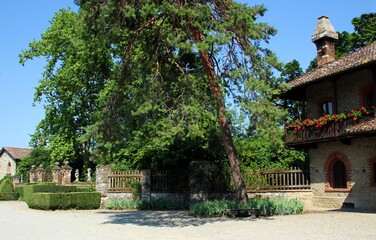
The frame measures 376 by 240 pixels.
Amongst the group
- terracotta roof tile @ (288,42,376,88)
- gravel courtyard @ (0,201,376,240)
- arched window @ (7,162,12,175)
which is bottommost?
gravel courtyard @ (0,201,376,240)

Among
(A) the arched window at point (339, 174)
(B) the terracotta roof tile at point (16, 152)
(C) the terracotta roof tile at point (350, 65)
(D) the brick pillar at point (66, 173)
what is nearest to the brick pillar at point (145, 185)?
(C) the terracotta roof tile at point (350, 65)

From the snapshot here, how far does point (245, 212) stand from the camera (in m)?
16.1

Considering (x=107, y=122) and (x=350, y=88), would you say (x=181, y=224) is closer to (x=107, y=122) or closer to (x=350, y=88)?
(x=107, y=122)

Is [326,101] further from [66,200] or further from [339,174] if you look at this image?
[66,200]

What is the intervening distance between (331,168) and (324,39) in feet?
28.3

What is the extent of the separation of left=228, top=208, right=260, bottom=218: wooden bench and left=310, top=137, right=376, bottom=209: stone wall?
6938 mm

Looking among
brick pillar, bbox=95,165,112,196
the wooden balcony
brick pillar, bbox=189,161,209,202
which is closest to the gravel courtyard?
the wooden balcony

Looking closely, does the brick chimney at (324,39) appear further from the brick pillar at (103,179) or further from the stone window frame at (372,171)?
the brick pillar at (103,179)

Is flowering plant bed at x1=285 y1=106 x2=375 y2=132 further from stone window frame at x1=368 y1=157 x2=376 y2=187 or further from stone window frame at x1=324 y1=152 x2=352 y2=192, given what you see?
stone window frame at x1=368 y1=157 x2=376 y2=187

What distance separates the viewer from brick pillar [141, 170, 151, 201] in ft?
75.4

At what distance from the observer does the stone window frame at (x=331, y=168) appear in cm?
2084

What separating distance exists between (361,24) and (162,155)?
2289 cm

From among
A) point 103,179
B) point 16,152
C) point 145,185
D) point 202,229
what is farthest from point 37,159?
point 202,229

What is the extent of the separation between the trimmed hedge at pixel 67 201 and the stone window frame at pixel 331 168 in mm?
12945
